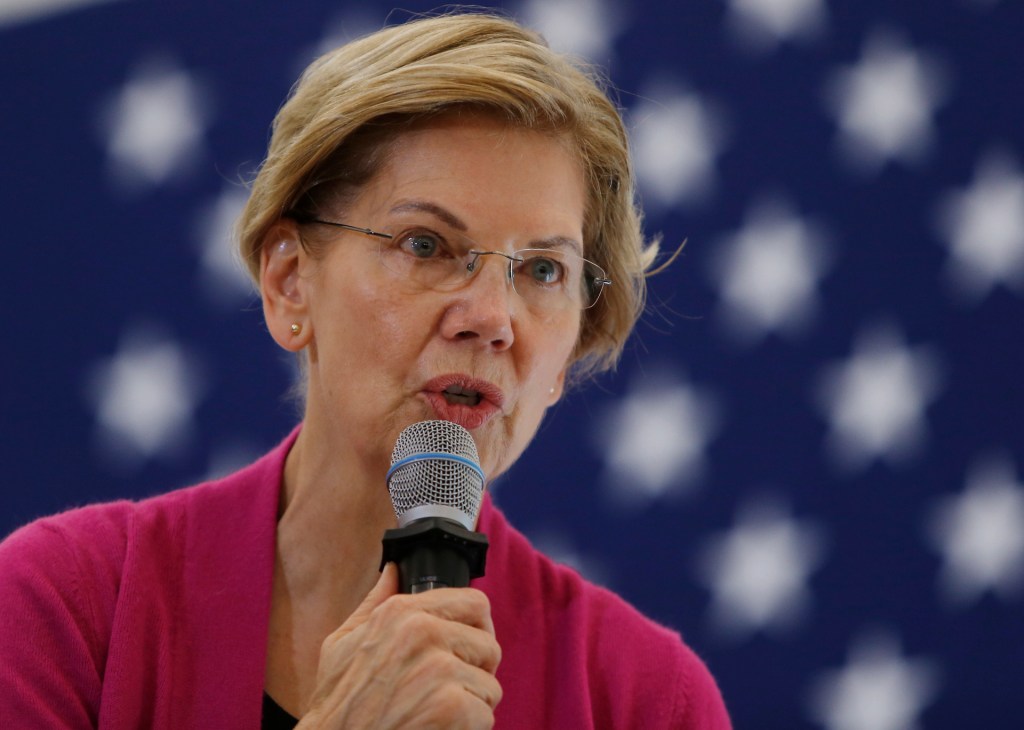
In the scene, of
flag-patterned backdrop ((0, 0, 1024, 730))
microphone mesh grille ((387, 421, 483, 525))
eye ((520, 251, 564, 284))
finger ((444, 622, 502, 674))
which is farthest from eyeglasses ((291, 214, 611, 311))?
flag-patterned backdrop ((0, 0, 1024, 730))

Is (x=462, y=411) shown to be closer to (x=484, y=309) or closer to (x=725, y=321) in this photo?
(x=484, y=309)

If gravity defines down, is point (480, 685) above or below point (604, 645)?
below

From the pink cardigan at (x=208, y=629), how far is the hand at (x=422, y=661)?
0.46 m

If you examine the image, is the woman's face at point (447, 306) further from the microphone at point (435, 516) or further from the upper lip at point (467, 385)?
the microphone at point (435, 516)

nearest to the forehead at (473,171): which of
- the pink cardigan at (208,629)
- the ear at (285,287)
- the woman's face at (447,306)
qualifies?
the woman's face at (447,306)

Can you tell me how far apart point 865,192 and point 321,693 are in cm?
193

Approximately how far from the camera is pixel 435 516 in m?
1.10

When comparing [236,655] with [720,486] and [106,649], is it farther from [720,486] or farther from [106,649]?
[720,486]

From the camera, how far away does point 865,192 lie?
2.66m

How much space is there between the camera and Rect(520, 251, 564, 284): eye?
155 cm

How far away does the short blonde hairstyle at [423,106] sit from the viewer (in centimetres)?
155

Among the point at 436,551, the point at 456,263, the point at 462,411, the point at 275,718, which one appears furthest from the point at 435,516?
the point at 275,718

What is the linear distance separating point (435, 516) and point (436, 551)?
33 mm

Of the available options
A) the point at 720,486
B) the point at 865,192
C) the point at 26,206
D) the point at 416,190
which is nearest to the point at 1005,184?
the point at 865,192
